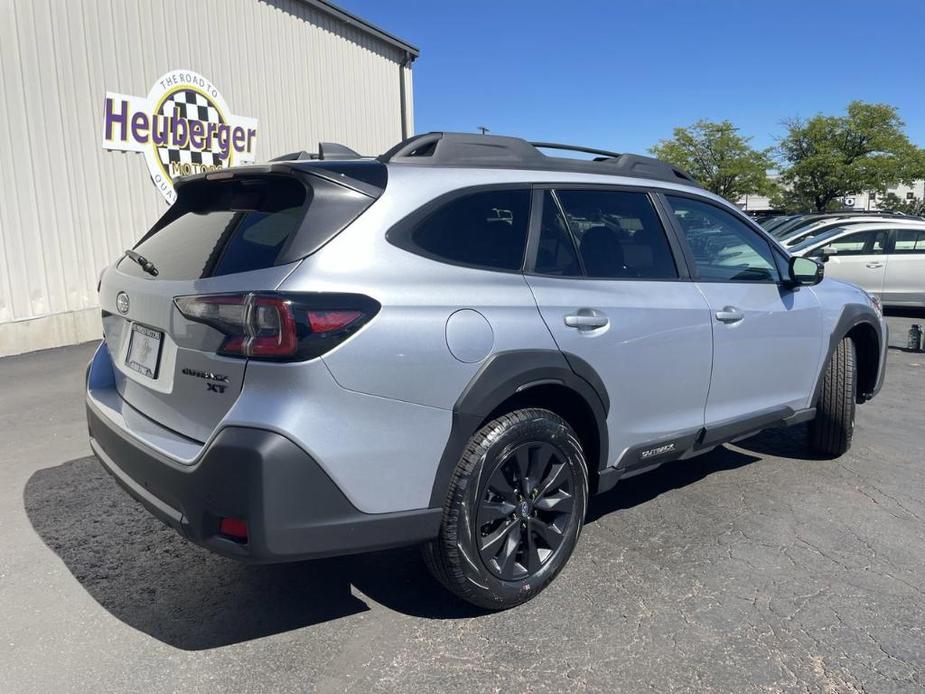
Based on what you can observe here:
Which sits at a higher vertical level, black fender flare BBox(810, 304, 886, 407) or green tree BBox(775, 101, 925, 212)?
green tree BBox(775, 101, 925, 212)

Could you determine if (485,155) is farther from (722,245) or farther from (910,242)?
(910,242)

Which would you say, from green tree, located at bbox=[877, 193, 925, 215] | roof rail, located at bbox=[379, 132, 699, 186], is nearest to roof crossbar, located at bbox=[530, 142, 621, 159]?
roof rail, located at bbox=[379, 132, 699, 186]

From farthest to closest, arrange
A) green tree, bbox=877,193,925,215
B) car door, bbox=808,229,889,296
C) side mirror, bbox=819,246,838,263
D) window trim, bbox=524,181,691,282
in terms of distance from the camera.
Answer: green tree, bbox=877,193,925,215 → side mirror, bbox=819,246,838,263 → car door, bbox=808,229,889,296 → window trim, bbox=524,181,691,282

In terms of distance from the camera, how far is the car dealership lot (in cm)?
248

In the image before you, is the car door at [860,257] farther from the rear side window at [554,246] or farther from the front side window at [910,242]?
the rear side window at [554,246]

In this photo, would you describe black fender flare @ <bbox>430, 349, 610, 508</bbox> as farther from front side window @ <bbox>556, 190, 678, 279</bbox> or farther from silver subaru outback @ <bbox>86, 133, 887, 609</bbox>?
front side window @ <bbox>556, 190, 678, 279</bbox>

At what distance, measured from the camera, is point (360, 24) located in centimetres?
1255

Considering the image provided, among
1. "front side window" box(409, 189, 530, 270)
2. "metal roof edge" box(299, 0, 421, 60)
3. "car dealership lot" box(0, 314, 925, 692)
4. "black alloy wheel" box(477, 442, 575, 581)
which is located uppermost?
"metal roof edge" box(299, 0, 421, 60)

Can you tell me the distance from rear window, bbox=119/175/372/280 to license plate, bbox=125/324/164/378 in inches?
8.7

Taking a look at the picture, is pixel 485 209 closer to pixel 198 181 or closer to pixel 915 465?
pixel 198 181

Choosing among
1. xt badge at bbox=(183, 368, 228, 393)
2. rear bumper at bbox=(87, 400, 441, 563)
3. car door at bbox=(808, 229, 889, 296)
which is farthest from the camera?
car door at bbox=(808, 229, 889, 296)

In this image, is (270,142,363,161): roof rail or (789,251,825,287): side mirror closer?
(270,142,363,161): roof rail

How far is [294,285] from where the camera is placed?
2236 mm

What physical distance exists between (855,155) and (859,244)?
29.8 m
